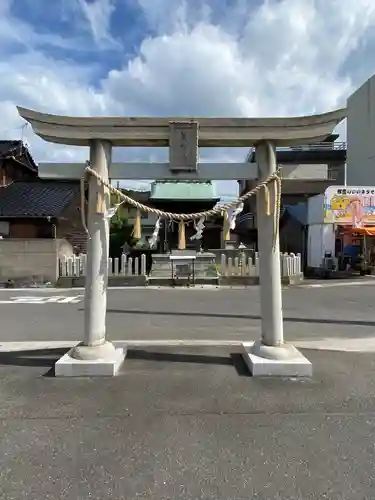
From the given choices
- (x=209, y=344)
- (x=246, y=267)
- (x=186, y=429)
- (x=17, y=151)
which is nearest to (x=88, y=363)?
(x=186, y=429)

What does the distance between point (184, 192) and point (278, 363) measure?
63.5ft

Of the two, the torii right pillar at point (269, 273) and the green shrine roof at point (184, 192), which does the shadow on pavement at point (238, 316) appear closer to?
the torii right pillar at point (269, 273)

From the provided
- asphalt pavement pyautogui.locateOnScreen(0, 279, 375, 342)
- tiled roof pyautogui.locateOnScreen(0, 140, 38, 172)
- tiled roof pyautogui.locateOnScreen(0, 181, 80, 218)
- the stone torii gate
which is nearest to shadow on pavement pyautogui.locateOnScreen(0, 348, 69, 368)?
the stone torii gate

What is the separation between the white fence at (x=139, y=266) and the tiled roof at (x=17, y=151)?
10.8m

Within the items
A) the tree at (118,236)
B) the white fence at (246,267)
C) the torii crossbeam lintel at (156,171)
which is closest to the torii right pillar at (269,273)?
the torii crossbeam lintel at (156,171)

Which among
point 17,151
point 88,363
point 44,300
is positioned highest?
point 17,151

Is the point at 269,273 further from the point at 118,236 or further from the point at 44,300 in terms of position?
the point at 118,236

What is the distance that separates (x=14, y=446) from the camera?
342cm

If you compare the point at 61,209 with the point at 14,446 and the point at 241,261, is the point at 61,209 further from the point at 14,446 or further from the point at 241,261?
the point at 14,446

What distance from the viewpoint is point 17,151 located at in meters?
26.0

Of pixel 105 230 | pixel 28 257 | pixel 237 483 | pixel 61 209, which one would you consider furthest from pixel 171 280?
pixel 237 483

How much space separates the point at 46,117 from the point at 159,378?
137 inches

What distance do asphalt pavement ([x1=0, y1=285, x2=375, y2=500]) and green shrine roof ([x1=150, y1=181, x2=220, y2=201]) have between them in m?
16.9

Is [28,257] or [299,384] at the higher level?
[28,257]
